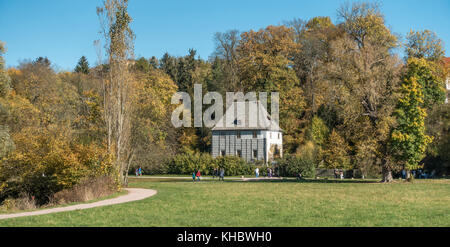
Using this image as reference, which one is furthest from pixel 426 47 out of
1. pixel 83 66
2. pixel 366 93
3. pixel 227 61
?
pixel 83 66

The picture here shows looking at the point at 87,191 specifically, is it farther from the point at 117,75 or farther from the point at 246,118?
the point at 246,118

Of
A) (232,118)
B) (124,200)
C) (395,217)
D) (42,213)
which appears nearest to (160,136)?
(232,118)

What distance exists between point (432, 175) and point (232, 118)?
26.8 metres

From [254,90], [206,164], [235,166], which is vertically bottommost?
[235,166]

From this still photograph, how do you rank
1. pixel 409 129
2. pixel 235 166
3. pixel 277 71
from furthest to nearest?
pixel 277 71 < pixel 235 166 < pixel 409 129

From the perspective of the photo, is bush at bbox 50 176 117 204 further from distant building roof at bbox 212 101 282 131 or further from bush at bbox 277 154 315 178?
distant building roof at bbox 212 101 282 131

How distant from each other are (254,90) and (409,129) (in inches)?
1282

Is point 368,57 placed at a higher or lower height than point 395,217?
higher

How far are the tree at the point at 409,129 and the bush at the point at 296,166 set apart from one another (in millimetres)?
13723

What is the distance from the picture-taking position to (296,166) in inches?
1987

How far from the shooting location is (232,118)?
203ft

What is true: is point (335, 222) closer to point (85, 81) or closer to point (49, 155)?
point (49, 155)

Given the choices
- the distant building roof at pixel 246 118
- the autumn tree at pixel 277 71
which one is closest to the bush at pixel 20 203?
the distant building roof at pixel 246 118

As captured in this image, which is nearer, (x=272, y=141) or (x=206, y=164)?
(x=206, y=164)
